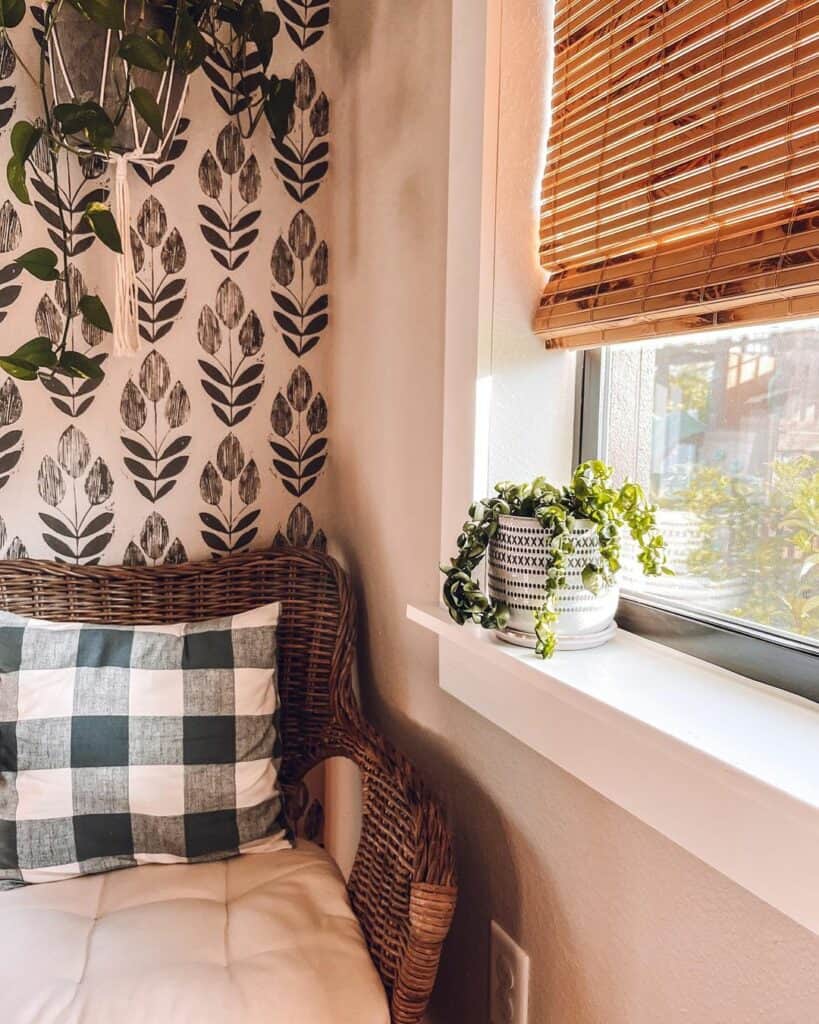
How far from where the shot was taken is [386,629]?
4.57ft

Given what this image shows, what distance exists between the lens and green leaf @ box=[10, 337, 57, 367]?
1256mm

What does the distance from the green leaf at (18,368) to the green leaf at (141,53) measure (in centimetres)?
→ 48

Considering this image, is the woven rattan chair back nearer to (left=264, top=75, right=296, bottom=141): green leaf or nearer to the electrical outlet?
the electrical outlet

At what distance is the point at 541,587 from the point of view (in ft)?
2.94

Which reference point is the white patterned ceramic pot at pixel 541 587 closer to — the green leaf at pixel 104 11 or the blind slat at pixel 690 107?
the blind slat at pixel 690 107

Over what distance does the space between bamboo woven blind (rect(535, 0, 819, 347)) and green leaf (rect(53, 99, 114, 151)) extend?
69 centimetres

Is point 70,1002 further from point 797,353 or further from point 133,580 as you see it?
point 797,353

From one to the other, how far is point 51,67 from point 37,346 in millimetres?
435

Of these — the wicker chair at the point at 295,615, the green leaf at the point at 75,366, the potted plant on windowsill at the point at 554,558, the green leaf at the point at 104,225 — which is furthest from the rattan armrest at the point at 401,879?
the green leaf at the point at 104,225

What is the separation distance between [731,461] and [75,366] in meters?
1.01

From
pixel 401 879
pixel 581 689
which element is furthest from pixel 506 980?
pixel 581 689

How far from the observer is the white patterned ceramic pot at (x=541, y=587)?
88cm

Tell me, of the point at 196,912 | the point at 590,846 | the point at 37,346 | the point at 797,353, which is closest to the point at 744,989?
the point at 590,846

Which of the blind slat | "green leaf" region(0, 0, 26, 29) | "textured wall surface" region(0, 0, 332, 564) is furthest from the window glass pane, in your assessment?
"green leaf" region(0, 0, 26, 29)
